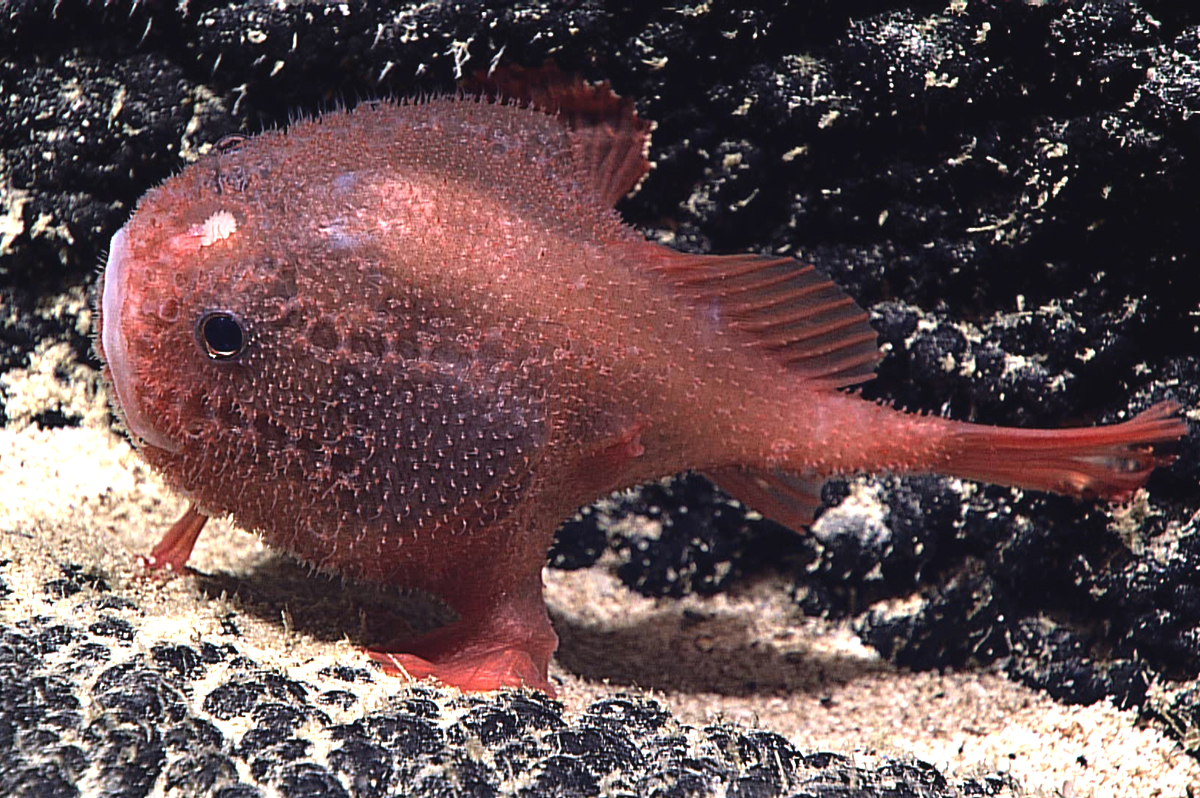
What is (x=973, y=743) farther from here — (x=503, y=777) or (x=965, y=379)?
(x=503, y=777)

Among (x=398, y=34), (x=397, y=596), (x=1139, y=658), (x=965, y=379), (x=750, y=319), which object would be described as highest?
(x=398, y=34)

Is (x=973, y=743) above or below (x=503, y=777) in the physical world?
below

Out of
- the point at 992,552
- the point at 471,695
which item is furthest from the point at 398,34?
the point at 992,552

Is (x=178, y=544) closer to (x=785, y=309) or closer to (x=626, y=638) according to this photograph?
(x=626, y=638)

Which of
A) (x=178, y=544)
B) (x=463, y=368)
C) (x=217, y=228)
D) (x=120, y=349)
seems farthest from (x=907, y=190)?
(x=178, y=544)

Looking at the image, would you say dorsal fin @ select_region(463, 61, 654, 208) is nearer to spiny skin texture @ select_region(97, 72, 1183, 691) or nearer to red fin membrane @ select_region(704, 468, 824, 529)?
spiny skin texture @ select_region(97, 72, 1183, 691)

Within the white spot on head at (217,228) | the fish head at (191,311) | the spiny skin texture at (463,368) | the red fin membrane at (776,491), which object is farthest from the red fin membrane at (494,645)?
the white spot on head at (217,228)

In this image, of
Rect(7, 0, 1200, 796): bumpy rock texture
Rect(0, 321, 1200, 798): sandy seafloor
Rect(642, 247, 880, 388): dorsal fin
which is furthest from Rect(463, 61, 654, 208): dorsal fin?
Rect(0, 321, 1200, 798): sandy seafloor
